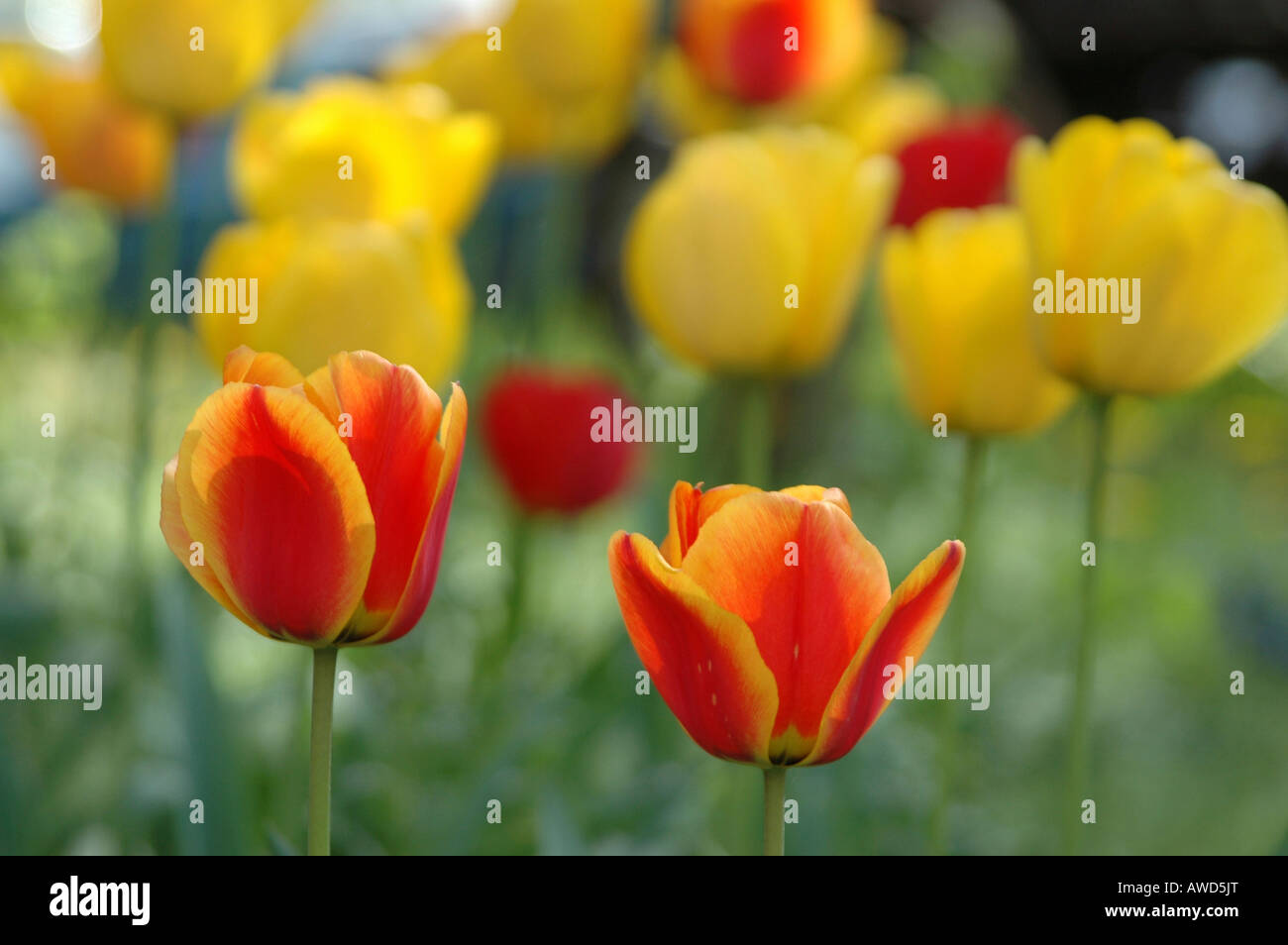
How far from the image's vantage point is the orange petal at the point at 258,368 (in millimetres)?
408

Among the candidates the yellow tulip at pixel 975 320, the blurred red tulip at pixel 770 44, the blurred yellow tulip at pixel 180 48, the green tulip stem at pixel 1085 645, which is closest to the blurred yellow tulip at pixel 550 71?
the blurred red tulip at pixel 770 44

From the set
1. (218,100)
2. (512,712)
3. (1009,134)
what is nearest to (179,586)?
(512,712)

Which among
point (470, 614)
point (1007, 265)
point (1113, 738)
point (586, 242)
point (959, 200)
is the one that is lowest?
point (1113, 738)

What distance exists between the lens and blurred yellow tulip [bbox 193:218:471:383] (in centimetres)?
73

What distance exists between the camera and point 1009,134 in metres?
1.17

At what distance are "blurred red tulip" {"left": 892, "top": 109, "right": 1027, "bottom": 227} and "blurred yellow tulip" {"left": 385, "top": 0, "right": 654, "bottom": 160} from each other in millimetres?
298

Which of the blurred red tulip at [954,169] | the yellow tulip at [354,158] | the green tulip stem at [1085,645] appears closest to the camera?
the green tulip stem at [1085,645]

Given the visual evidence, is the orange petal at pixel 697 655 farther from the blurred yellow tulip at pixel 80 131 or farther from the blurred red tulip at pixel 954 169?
the blurred yellow tulip at pixel 80 131

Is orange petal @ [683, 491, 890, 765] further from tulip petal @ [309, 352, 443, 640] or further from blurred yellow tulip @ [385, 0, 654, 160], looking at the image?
blurred yellow tulip @ [385, 0, 654, 160]

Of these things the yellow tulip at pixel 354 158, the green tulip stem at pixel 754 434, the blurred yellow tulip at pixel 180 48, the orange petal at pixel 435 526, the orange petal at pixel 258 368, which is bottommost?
the orange petal at pixel 435 526

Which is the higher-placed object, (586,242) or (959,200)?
(586,242)

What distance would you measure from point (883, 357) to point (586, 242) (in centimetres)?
110

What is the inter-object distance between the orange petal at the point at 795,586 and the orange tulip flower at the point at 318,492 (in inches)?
3.6
